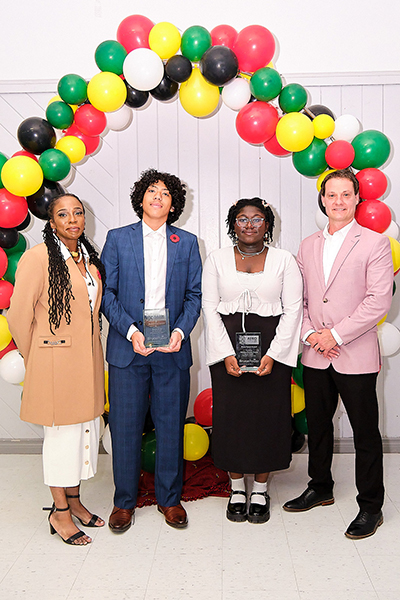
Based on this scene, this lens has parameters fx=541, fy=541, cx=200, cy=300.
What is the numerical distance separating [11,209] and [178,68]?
111 centimetres

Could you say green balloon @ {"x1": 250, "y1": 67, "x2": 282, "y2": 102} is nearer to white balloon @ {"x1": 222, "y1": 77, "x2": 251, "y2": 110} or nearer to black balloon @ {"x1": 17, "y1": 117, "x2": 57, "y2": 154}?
white balloon @ {"x1": 222, "y1": 77, "x2": 251, "y2": 110}

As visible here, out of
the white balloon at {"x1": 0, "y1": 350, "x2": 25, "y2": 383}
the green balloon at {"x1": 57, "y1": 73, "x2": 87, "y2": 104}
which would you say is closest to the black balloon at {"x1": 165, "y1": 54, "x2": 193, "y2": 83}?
the green balloon at {"x1": 57, "y1": 73, "x2": 87, "y2": 104}

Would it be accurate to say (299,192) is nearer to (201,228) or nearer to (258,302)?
(201,228)

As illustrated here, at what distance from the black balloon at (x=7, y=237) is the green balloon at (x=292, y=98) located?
A: 5.18 feet

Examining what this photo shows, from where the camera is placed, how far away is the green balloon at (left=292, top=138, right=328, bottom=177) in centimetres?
288

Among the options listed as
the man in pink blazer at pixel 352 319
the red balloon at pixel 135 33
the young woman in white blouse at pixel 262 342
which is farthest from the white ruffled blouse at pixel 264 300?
the red balloon at pixel 135 33

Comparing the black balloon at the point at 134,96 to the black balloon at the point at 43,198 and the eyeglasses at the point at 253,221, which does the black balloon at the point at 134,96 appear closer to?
the black balloon at the point at 43,198

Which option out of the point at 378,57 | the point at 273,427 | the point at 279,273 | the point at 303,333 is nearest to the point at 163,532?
the point at 273,427

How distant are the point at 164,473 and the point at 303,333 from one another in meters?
1.00

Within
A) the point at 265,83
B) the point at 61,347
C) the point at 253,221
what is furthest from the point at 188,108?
the point at 61,347

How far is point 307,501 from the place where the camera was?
2.86 m

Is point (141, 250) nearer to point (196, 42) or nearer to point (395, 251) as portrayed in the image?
point (196, 42)

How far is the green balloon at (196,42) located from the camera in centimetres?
271

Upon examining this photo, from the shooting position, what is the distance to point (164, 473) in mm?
2744
